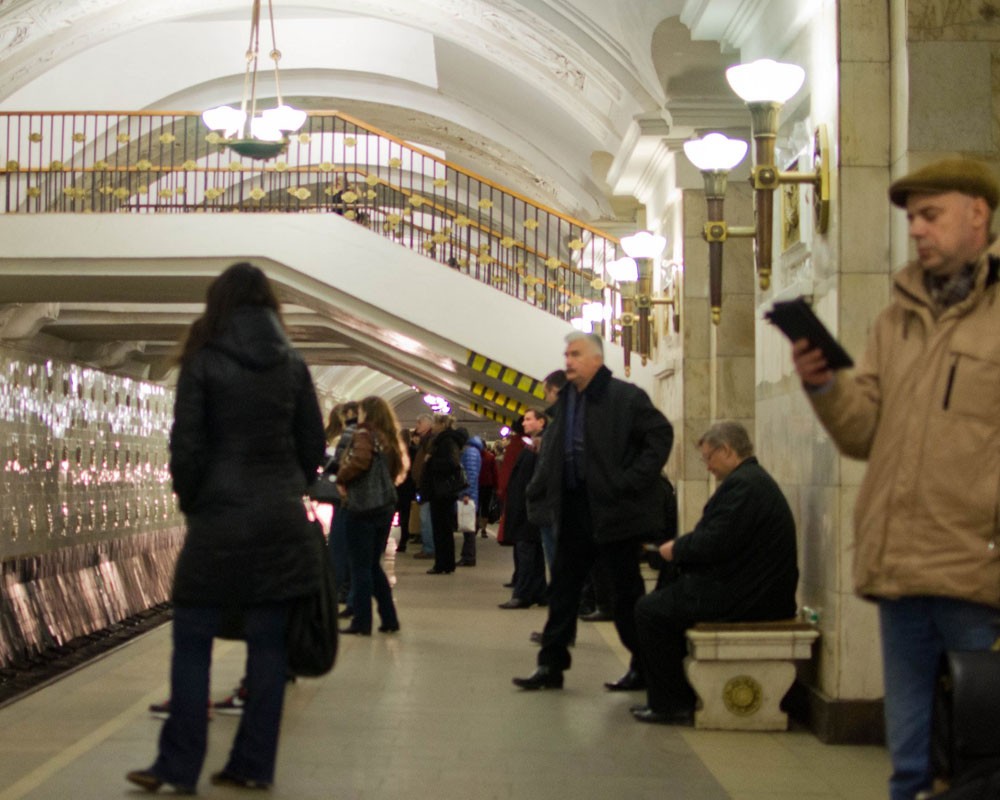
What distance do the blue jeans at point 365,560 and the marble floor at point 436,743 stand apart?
0.61 metres

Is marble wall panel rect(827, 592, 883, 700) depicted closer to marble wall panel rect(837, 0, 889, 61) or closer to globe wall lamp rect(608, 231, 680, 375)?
marble wall panel rect(837, 0, 889, 61)

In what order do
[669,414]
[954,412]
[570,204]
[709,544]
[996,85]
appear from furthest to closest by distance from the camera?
[570,204] → [669,414] → [709,544] → [996,85] → [954,412]

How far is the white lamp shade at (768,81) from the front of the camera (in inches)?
291

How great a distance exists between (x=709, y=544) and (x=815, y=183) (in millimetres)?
1659

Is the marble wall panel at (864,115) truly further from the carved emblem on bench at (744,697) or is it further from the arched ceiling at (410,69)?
the arched ceiling at (410,69)

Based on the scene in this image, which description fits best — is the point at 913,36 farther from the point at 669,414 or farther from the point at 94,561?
the point at 94,561

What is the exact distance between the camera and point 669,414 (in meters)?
13.9

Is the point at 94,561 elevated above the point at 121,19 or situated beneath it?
situated beneath

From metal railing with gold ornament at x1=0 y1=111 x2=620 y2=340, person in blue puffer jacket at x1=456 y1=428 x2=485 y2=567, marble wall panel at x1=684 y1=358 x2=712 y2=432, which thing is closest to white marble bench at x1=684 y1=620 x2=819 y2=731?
marble wall panel at x1=684 y1=358 x2=712 y2=432

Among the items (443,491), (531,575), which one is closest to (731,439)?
(531,575)

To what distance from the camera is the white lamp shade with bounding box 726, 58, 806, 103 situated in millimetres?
7402

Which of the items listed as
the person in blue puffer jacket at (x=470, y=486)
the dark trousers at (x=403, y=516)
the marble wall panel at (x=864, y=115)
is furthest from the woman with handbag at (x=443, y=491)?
the marble wall panel at (x=864, y=115)

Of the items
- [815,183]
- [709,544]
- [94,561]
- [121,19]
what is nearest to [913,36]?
[815,183]

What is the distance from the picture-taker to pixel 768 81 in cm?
743
